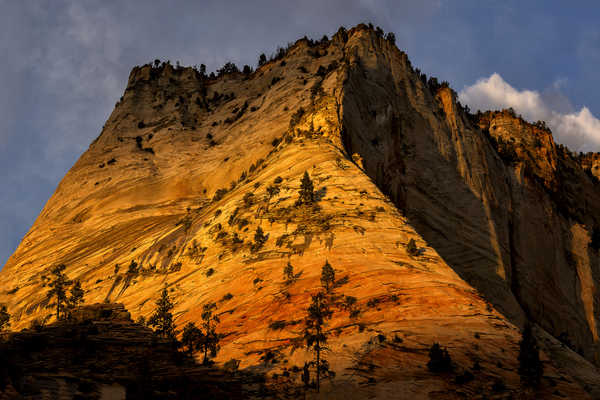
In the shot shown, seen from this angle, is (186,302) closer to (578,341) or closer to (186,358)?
(186,358)

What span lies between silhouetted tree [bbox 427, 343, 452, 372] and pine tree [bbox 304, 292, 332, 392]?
9.13ft

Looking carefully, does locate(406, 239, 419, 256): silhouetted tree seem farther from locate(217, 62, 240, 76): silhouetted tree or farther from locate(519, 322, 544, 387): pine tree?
locate(217, 62, 240, 76): silhouetted tree

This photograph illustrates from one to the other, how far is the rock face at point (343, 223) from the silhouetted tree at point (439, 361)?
1.10 ft

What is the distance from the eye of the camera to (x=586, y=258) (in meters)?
49.7

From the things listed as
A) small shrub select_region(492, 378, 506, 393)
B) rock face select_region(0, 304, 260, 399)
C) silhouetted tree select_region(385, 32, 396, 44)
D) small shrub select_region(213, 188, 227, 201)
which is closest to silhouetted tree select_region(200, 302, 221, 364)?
rock face select_region(0, 304, 260, 399)

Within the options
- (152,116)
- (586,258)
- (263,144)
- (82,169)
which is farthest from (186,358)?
(586,258)

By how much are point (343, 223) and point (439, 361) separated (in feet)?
33.7

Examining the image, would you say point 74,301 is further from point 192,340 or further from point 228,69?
point 228,69

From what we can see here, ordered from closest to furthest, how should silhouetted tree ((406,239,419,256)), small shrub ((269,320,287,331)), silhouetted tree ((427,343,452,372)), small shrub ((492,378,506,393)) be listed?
small shrub ((492,378,506,393)) → silhouetted tree ((427,343,452,372)) → small shrub ((269,320,287,331)) → silhouetted tree ((406,239,419,256))

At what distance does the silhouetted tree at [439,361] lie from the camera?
11445 mm

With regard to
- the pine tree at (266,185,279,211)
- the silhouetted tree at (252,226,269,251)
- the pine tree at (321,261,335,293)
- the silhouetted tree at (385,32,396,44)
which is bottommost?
the pine tree at (321,261,335,293)

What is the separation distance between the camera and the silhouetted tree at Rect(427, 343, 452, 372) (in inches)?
451

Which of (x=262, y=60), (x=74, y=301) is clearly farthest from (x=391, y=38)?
(x=74, y=301)

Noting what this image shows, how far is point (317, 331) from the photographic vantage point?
523 inches
